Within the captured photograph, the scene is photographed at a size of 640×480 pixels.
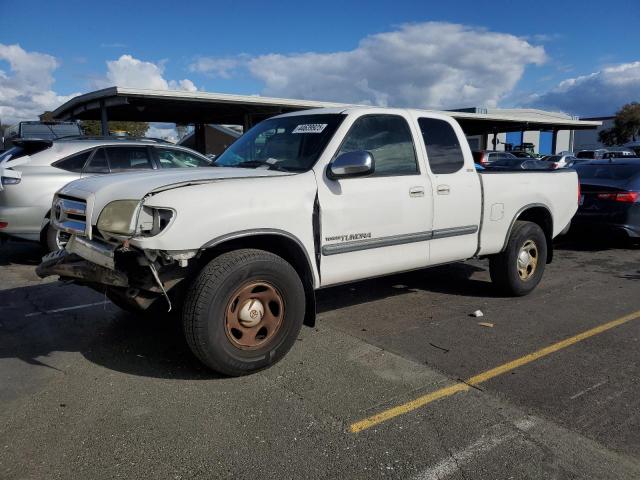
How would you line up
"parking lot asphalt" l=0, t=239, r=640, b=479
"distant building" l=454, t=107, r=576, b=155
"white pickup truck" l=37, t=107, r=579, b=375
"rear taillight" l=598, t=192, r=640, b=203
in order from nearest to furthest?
"parking lot asphalt" l=0, t=239, r=640, b=479, "white pickup truck" l=37, t=107, r=579, b=375, "rear taillight" l=598, t=192, r=640, b=203, "distant building" l=454, t=107, r=576, b=155

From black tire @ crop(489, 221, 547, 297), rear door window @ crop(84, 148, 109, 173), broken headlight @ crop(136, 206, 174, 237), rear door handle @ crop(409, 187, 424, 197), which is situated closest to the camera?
broken headlight @ crop(136, 206, 174, 237)

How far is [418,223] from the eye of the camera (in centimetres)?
477

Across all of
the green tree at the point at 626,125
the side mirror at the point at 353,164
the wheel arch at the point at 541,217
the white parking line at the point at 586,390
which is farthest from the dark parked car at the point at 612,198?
the green tree at the point at 626,125

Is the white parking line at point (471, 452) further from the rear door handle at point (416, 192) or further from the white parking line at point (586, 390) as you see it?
the rear door handle at point (416, 192)

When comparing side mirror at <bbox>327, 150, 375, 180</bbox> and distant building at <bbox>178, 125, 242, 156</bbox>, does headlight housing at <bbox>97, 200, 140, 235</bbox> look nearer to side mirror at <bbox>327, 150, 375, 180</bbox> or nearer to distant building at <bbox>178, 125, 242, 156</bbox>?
side mirror at <bbox>327, 150, 375, 180</bbox>

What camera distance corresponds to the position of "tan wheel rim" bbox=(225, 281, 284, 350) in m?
3.72

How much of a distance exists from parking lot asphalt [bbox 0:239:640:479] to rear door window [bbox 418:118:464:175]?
149 cm

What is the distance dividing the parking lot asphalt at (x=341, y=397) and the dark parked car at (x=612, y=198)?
3.62 metres

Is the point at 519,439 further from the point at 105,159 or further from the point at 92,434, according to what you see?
the point at 105,159

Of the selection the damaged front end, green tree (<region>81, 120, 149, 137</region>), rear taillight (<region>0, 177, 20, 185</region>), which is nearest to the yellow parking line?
Answer: the damaged front end

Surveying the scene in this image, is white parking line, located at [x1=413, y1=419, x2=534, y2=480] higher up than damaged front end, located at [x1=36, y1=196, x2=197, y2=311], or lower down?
lower down

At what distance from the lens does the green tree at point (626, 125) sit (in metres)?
63.3

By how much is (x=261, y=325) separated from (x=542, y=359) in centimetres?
222

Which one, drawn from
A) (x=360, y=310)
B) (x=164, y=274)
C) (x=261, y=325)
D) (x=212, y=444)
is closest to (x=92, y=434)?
(x=212, y=444)
